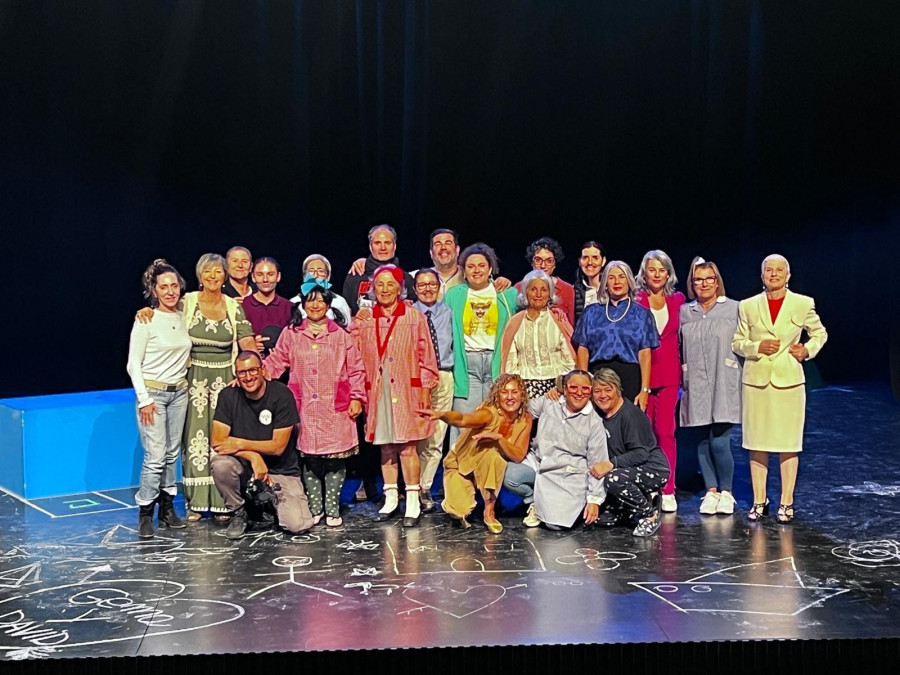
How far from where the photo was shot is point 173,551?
16.9 feet

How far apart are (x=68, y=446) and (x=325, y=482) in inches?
69.4

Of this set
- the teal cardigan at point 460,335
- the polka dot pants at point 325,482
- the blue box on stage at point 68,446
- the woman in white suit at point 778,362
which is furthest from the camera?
the blue box on stage at point 68,446

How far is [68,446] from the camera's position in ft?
21.1

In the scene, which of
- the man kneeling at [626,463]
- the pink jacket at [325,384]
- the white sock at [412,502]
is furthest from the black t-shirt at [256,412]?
the man kneeling at [626,463]

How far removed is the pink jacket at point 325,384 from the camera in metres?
5.54

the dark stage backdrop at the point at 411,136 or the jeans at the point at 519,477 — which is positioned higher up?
the dark stage backdrop at the point at 411,136

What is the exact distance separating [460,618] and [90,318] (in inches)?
211

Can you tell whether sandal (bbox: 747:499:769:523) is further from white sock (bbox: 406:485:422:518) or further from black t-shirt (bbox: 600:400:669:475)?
white sock (bbox: 406:485:422:518)

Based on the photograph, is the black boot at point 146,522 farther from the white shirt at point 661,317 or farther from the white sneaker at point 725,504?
the white sneaker at point 725,504

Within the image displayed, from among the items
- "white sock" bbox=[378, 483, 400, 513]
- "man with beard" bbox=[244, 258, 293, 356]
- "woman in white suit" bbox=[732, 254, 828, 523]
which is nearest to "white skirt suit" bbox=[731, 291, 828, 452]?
"woman in white suit" bbox=[732, 254, 828, 523]

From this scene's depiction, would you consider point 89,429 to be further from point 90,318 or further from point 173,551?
point 90,318

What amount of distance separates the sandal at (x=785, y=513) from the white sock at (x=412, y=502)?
180 cm

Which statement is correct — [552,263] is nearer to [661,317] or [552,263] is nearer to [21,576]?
[661,317]

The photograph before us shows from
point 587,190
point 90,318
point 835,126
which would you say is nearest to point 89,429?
point 90,318
